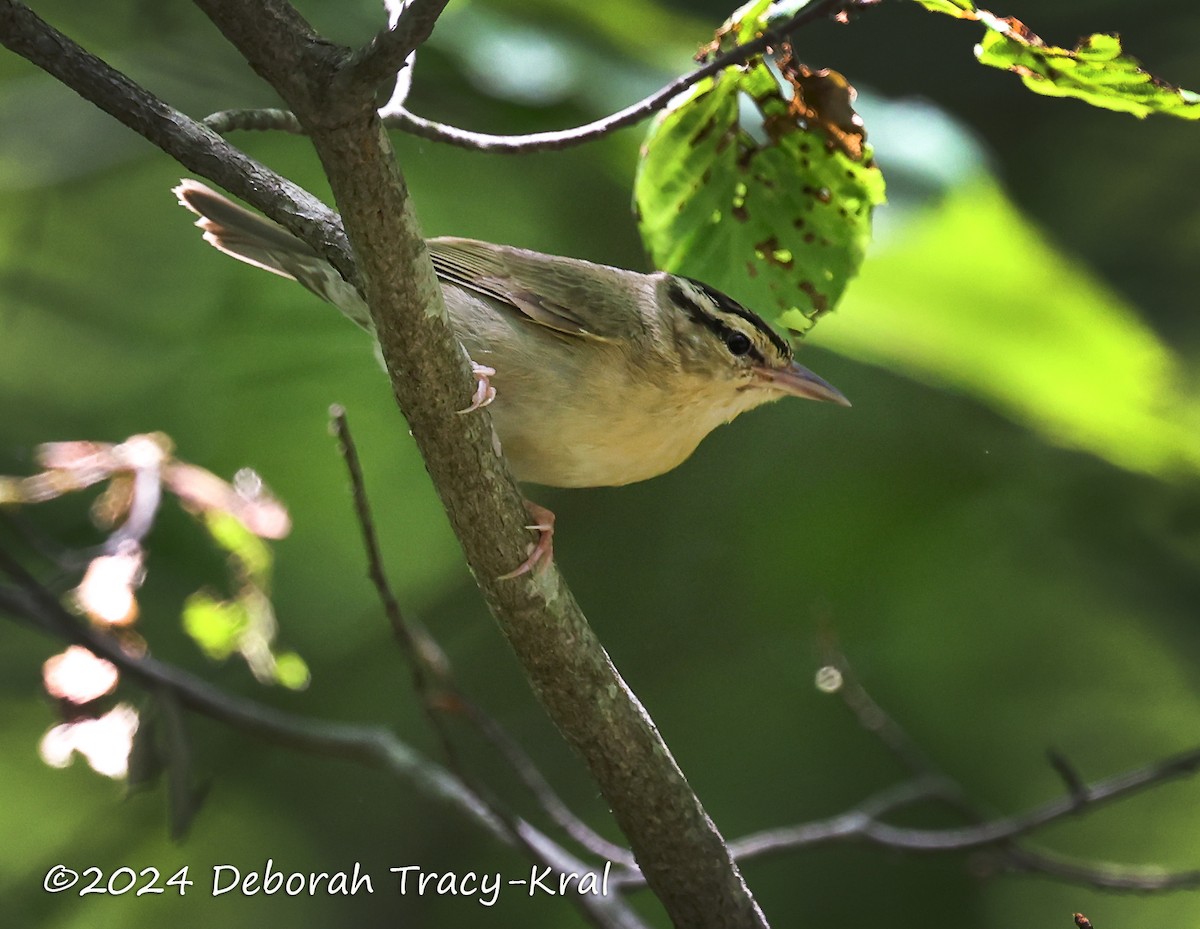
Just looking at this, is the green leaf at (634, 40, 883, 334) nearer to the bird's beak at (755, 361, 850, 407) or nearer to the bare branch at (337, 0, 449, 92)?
the bird's beak at (755, 361, 850, 407)

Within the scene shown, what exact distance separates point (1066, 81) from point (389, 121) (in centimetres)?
122

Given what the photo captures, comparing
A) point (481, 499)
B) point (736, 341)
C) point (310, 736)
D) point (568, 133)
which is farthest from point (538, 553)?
point (310, 736)

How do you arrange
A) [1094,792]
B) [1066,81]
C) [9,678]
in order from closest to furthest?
1. [1066,81]
2. [1094,792]
3. [9,678]

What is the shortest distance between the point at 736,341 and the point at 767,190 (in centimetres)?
74

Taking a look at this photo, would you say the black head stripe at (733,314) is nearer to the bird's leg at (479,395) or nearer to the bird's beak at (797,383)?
the bird's beak at (797,383)

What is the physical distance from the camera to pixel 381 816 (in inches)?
249

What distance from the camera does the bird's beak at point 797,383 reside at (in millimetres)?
3248

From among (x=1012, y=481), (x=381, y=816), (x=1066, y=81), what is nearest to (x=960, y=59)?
(x=1012, y=481)

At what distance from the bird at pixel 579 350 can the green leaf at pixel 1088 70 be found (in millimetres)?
927

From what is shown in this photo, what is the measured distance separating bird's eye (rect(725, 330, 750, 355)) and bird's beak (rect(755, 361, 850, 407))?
2.9 inches

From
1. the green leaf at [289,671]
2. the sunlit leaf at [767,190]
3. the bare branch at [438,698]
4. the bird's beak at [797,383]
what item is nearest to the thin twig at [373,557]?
the bare branch at [438,698]

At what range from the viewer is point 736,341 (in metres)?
3.25

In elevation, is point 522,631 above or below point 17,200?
above

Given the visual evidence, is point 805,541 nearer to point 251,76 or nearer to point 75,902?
point 251,76
